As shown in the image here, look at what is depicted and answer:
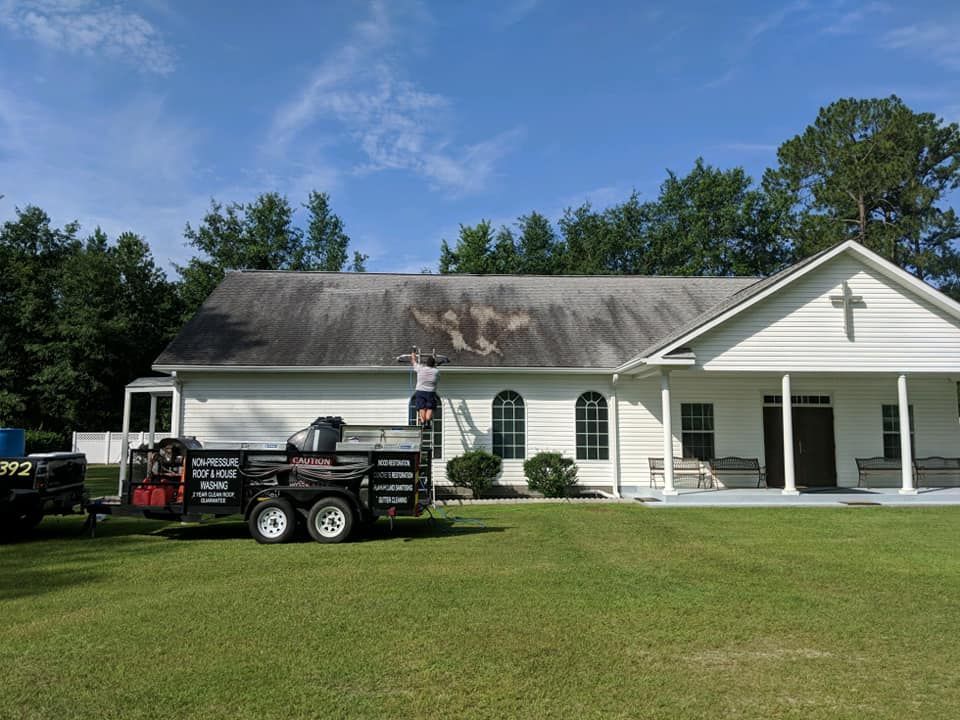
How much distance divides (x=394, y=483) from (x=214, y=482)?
9.21 feet

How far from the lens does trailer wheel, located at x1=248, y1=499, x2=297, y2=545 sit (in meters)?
10.8

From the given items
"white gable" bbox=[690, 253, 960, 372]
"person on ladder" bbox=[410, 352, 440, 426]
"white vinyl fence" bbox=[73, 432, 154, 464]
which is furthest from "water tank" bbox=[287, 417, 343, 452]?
"white vinyl fence" bbox=[73, 432, 154, 464]

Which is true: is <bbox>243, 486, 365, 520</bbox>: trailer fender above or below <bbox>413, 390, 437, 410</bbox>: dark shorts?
below

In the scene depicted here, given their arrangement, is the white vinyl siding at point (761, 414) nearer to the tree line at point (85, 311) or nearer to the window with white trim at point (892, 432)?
the window with white trim at point (892, 432)

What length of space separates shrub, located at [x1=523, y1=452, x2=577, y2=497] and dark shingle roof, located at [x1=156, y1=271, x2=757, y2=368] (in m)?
2.49

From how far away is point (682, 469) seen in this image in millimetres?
18812

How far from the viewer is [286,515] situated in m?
10.8

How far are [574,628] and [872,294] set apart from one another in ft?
47.4

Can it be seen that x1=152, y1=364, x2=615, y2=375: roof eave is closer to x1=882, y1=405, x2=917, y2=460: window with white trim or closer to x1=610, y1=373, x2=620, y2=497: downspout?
x1=610, y1=373, x2=620, y2=497: downspout

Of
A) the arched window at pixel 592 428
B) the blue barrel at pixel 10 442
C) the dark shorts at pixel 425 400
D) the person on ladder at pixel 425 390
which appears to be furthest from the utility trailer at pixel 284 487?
the arched window at pixel 592 428

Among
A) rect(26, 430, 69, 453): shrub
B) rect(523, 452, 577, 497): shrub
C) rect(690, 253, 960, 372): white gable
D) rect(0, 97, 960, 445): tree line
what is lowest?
rect(523, 452, 577, 497): shrub

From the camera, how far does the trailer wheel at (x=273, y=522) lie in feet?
35.3

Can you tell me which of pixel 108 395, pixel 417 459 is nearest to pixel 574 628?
pixel 417 459

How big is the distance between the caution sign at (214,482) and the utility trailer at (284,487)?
→ 0.05 ft
